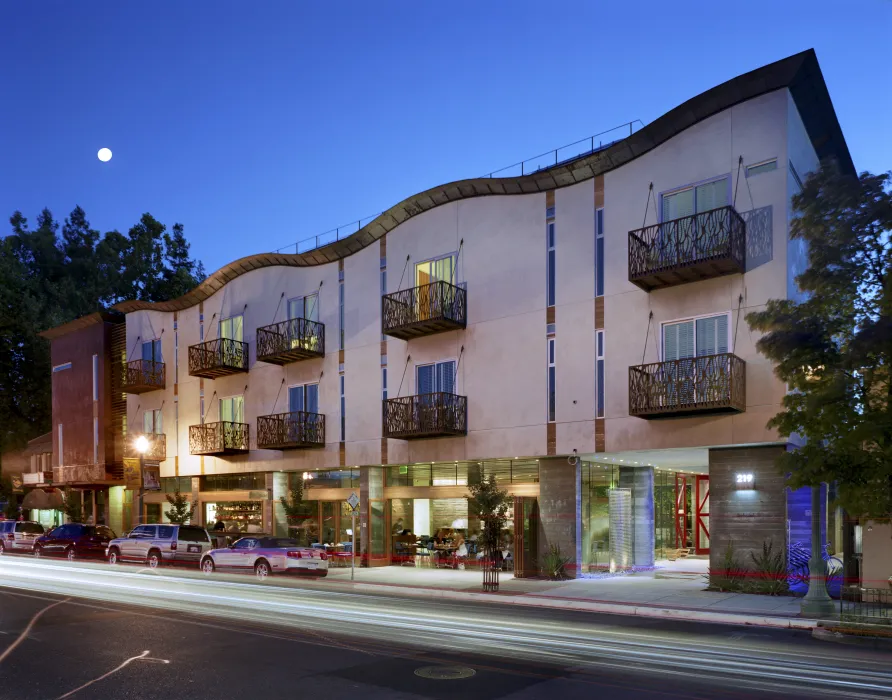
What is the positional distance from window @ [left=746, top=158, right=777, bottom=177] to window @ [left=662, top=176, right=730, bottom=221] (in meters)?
0.62

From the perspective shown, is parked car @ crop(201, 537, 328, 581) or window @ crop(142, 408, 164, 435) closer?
parked car @ crop(201, 537, 328, 581)

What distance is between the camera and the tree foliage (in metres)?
62.2

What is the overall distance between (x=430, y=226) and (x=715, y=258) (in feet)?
36.9

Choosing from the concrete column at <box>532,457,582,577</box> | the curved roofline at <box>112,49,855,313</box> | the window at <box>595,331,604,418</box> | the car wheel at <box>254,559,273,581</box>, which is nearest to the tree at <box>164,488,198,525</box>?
the car wheel at <box>254,559,273,581</box>

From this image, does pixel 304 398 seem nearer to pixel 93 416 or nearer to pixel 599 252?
pixel 599 252

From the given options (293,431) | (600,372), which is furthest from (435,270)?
(293,431)

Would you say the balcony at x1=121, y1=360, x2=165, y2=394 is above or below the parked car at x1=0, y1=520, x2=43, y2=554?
above

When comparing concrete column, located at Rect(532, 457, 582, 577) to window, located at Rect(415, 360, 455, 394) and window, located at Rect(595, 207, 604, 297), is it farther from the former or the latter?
window, located at Rect(595, 207, 604, 297)

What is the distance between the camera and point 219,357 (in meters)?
35.3

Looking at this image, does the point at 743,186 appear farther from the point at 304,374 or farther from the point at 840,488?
the point at 304,374

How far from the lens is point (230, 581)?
2606 centimetres

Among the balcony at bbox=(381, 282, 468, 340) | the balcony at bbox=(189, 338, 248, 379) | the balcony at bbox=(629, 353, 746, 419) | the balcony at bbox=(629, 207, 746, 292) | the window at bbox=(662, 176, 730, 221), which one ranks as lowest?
the balcony at bbox=(629, 353, 746, 419)

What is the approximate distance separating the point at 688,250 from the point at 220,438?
21565mm

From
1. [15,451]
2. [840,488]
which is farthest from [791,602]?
[15,451]
